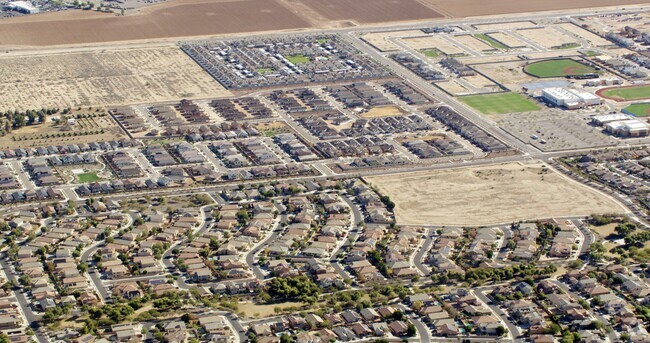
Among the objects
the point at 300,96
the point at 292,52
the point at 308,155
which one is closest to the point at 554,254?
the point at 308,155

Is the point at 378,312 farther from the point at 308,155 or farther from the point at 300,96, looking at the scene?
Result: the point at 300,96

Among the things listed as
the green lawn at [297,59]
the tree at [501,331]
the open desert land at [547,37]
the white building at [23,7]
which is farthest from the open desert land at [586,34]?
the tree at [501,331]

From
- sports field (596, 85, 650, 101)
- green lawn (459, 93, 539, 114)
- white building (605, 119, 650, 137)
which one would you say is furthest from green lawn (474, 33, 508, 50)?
white building (605, 119, 650, 137)

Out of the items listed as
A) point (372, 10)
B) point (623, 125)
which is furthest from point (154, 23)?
point (623, 125)

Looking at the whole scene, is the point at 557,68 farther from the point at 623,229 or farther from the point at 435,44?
the point at 623,229

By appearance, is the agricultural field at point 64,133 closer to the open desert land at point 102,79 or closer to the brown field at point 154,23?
the open desert land at point 102,79

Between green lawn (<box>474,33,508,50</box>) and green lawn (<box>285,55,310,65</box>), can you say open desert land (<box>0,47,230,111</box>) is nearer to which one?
green lawn (<box>285,55,310,65</box>)
